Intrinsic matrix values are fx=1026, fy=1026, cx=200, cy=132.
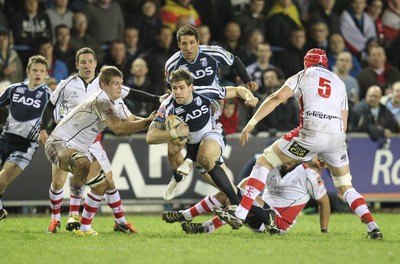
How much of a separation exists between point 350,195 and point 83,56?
12.9 ft

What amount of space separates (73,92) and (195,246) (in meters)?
3.30

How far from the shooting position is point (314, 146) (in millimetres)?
11938

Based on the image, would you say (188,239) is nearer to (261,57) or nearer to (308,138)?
(308,138)

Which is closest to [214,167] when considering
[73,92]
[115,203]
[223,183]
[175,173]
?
[223,183]

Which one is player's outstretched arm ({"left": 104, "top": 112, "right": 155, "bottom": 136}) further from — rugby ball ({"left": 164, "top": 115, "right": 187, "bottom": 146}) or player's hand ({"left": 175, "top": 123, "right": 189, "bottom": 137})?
player's hand ({"left": 175, "top": 123, "right": 189, "bottom": 137})

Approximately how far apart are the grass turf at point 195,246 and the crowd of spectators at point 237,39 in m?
4.28

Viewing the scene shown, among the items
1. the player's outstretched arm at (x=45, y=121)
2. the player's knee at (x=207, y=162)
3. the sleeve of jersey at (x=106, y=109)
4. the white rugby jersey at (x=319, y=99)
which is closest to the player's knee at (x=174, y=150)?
the player's knee at (x=207, y=162)

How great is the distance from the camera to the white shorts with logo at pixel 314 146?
1192 centimetres

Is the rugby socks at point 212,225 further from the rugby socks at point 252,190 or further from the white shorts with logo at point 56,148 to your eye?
the white shorts with logo at point 56,148

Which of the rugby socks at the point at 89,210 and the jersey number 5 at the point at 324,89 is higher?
the jersey number 5 at the point at 324,89

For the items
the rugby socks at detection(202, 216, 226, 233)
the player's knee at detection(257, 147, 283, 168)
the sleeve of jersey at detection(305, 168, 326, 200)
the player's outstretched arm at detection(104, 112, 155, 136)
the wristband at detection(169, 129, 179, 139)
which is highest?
the player's outstretched arm at detection(104, 112, 155, 136)

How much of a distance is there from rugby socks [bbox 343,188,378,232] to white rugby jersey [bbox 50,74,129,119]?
10.7 ft

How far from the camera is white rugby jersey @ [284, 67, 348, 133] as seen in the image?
1194 centimetres

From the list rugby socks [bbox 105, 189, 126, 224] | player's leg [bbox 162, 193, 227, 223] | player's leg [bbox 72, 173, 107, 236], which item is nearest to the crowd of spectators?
rugby socks [bbox 105, 189, 126, 224]
